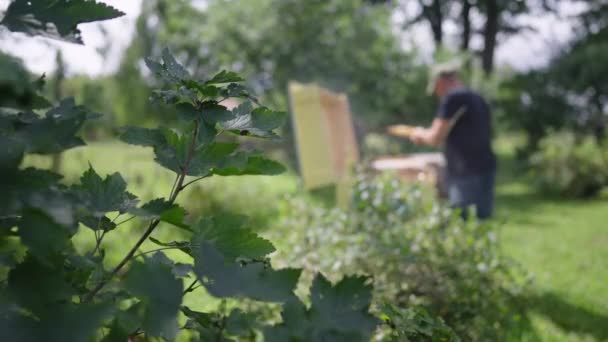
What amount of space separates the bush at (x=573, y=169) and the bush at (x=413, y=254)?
7.06 m

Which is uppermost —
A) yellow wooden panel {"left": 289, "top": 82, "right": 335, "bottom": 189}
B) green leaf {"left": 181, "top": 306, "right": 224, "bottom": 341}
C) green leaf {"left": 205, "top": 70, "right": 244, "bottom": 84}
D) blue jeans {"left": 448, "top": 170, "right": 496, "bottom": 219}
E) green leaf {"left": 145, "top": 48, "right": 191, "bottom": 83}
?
green leaf {"left": 145, "top": 48, "right": 191, "bottom": 83}

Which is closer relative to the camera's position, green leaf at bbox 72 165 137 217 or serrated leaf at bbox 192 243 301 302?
serrated leaf at bbox 192 243 301 302

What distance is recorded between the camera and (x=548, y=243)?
596cm

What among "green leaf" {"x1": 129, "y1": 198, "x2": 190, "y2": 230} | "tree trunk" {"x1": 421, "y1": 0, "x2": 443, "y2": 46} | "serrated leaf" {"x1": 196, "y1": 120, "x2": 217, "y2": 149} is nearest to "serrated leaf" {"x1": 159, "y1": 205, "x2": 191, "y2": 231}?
"green leaf" {"x1": 129, "y1": 198, "x2": 190, "y2": 230}

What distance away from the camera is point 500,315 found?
114 inches

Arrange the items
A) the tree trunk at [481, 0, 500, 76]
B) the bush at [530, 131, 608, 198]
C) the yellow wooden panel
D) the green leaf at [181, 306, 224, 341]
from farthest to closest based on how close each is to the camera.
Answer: the tree trunk at [481, 0, 500, 76] < the bush at [530, 131, 608, 198] < the yellow wooden panel < the green leaf at [181, 306, 224, 341]

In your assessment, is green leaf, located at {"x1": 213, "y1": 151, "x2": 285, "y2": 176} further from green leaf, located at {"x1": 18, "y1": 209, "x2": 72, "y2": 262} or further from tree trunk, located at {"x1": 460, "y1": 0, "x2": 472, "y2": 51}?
tree trunk, located at {"x1": 460, "y1": 0, "x2": 472, "y2": 51}

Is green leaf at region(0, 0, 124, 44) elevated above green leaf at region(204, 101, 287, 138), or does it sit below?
above

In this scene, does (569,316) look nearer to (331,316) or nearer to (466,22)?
(331,316)

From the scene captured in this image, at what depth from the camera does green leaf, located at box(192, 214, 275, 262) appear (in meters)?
0.76

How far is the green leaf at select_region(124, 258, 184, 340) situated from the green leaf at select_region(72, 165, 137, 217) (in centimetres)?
25

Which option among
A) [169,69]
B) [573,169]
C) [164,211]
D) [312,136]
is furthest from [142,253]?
[573,169]

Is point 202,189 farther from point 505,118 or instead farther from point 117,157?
point 117,157

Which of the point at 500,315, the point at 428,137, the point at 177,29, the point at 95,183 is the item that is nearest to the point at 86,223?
the point at 95,183
